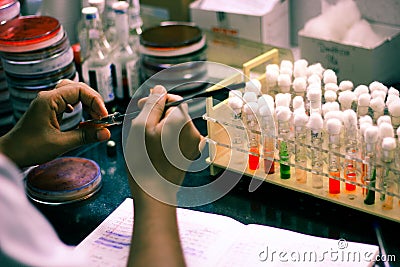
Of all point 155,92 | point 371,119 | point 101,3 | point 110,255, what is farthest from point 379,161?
point 101,3

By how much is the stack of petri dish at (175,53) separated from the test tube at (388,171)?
26.8 inches

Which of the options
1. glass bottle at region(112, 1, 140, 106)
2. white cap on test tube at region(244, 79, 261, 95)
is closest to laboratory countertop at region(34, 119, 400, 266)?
white cap on test tube at region(244, 79, 261, 95)

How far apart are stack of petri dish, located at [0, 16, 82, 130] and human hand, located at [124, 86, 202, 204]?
536mm

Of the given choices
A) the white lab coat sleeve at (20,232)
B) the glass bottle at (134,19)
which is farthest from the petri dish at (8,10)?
the white lab coat sleeve at (20,232)

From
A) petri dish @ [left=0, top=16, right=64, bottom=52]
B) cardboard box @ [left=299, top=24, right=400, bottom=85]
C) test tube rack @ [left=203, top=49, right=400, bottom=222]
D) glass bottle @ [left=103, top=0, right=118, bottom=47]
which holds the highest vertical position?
petri dish @ [left=0, top=16, right=64, bottom=52]

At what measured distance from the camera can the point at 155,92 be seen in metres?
1.25

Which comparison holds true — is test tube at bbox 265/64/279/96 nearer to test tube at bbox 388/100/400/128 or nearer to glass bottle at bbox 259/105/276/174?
glass bottle at bbox 259/105/276/174

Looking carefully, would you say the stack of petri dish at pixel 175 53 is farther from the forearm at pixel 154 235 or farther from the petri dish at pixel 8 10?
the forearm at pixel 154 235

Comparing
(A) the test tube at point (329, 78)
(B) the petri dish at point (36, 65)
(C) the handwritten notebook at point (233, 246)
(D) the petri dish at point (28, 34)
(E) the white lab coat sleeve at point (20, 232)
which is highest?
(E) the white lab coat sleeve at point (20, 232)

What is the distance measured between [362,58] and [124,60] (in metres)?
0.67

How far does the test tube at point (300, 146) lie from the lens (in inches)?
54.2

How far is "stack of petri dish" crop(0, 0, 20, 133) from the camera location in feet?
5.64

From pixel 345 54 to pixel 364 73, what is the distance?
0.23ft

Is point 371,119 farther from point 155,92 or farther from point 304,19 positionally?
point 304,19
